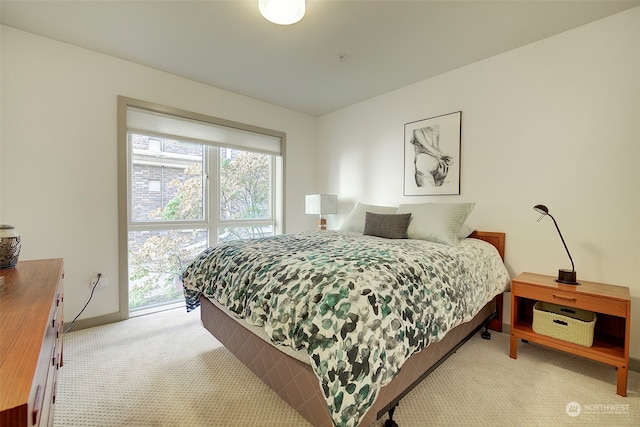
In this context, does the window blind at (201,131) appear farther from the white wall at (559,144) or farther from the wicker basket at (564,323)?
the wicker basket at (564,323)

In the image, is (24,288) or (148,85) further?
(148,85)

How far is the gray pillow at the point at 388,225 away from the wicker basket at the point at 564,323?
1.10 m

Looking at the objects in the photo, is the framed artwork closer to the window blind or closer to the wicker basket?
the wicker basket

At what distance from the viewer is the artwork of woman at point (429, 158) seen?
9.17 feet

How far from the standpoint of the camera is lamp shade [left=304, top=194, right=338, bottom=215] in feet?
11.6

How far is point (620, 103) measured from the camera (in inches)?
74.4

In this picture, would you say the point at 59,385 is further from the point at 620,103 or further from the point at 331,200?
the point at 620,103

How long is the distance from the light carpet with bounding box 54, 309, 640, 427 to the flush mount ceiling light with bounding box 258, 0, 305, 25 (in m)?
2.29

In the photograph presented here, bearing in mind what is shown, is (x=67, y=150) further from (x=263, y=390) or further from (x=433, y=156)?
(x=433, y=156)

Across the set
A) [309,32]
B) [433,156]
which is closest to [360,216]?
[433,156]

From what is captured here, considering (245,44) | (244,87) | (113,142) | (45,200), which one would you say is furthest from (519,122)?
(45,200)

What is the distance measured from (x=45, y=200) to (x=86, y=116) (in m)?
0.79

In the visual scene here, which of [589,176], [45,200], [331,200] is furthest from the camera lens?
[331,200]

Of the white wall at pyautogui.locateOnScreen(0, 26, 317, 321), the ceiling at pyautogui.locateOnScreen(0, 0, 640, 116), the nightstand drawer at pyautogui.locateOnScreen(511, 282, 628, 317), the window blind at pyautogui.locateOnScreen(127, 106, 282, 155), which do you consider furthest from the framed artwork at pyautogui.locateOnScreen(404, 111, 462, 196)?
the white wall at pyautogui.locateOnScreen(0, 26, 317, 321)
